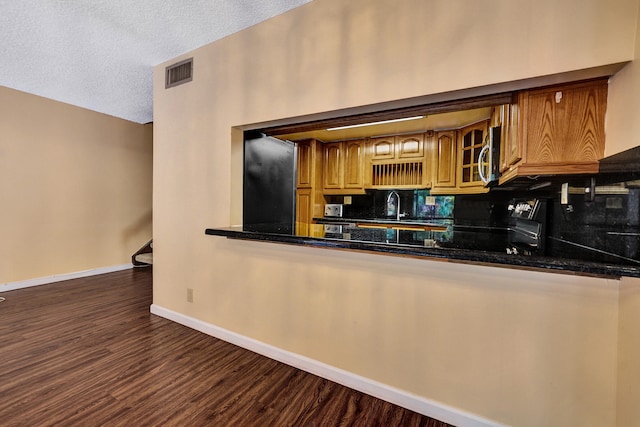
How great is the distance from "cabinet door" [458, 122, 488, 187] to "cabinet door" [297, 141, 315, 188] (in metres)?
2.38

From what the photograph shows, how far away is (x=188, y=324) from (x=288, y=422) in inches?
56.9

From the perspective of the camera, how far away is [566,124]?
125cm

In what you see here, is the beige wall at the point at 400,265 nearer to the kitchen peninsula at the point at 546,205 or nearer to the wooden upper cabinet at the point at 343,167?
the kitchen peninsula at the point at 546,205

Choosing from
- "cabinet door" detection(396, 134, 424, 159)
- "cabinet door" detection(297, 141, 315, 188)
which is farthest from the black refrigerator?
"cabinet door" detection(396, 134, 424, 159)

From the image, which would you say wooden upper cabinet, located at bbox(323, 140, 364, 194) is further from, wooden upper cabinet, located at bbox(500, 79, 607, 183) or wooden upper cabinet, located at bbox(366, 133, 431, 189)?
wooden upper cabinet, located at bbox(500, 79, 607, 183)

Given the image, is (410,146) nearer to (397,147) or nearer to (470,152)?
(397,147)

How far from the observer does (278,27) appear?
190 centimetres

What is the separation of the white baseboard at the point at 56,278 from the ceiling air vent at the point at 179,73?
3.20 m

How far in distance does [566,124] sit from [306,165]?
393cm

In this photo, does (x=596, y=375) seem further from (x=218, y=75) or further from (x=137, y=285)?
(x=137, y=285)

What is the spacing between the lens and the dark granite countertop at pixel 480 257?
97cm

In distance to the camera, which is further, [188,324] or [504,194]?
[504,194]

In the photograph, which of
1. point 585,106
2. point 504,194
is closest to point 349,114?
point 585,106

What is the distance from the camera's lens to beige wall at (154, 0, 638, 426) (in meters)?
1.16
